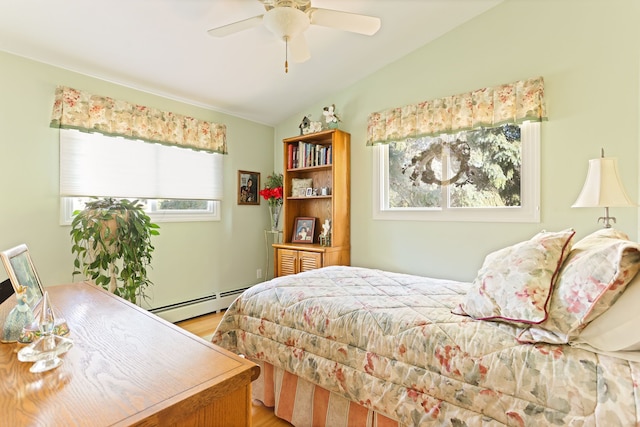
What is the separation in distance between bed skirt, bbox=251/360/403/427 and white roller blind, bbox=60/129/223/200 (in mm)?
2150

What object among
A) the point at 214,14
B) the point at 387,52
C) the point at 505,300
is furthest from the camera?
the point at 387,52

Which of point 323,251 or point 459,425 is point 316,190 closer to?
point 323,251

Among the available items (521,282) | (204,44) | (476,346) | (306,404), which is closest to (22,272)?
(306,404)

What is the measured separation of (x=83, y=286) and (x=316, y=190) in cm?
252

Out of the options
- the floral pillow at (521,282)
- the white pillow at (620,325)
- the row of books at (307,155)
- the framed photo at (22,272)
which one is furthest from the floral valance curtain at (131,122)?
the white pillow at (620,325)

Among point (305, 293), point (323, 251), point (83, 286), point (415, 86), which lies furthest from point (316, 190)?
point (83, 286)

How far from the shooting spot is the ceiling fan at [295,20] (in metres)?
1.88

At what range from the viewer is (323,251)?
3219 millimetres

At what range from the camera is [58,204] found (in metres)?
2.59

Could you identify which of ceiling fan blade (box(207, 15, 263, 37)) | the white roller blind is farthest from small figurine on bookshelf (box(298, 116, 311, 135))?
ceiling fan blade (box(207, 15, 263, 37))

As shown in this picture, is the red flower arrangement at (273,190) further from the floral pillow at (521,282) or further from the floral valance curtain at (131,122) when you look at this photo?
the floral pillow at (521,282)

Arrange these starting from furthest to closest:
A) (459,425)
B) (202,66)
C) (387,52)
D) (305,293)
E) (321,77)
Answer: (321,77) → (387,52) → (202,66) → (305,293) → (459,425)

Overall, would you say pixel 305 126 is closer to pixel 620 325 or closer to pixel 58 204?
pixel 58 204

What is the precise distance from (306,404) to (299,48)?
2266 millimetres
